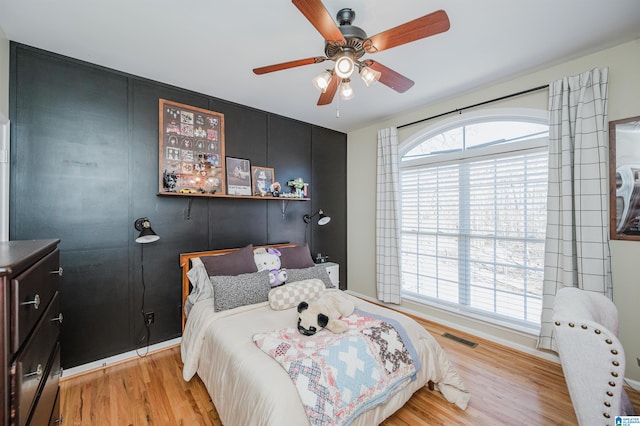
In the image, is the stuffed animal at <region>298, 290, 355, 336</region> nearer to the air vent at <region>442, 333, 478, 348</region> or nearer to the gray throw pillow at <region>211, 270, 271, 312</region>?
the gray throw pillow at <region>211, 270, 271, 312</region>

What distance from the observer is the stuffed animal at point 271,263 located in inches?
102

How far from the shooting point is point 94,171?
7.56ft

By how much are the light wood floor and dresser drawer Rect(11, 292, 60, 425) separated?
88 centimetres

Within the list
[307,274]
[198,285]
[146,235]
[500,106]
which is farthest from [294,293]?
[500,106]

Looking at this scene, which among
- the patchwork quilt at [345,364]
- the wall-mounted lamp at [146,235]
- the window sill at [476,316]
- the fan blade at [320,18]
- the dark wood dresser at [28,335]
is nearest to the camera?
the dark wood dresser at [28,335]

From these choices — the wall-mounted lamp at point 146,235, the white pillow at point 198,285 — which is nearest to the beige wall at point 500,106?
the white pillow at point 198,285

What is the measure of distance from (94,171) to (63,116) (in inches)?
19.4

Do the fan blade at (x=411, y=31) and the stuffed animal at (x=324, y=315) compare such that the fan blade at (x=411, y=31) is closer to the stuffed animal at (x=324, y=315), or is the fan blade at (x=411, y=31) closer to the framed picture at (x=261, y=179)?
the stuffed animal at (x=324, y=315)

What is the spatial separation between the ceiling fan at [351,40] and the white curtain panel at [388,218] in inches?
65.8

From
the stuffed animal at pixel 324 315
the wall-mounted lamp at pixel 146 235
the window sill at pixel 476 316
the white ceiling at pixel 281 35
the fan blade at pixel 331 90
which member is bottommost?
the window sill at pixel 476 316

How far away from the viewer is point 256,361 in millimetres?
1463

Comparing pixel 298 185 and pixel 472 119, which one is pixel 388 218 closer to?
pixel 298 185

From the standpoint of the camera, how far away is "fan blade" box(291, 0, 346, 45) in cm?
119

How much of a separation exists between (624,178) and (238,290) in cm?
328
